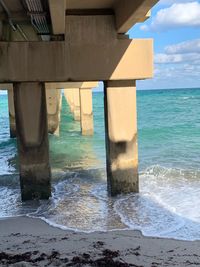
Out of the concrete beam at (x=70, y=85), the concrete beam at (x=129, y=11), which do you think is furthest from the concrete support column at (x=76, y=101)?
the concrete beam at (x=129, y=11)

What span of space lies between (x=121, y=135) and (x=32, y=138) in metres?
1.79

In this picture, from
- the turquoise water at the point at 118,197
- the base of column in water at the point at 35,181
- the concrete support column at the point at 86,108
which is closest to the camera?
the turquoise water at the point at 118,197

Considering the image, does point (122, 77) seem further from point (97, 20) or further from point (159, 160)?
point (159, 160)

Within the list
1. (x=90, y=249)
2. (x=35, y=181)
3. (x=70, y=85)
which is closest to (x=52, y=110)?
(x=70, y=85)

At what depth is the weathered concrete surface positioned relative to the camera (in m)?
8.20

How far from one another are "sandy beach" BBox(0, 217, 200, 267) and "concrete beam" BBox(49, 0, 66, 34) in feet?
11.2

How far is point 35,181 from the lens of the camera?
337 inches

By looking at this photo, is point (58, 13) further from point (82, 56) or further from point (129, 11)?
point (82, 56)

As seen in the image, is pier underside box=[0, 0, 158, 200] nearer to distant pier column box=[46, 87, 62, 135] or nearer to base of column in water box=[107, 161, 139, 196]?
base of column in water box=[107, 161, 139, 196]

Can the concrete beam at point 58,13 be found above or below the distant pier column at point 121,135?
above

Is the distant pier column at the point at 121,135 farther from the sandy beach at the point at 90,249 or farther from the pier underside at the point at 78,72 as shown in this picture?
the sandy beach at the point at 90,249

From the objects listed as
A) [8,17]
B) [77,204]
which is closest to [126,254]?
[77,204]

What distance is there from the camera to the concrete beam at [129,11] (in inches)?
261

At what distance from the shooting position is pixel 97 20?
27.8ft
